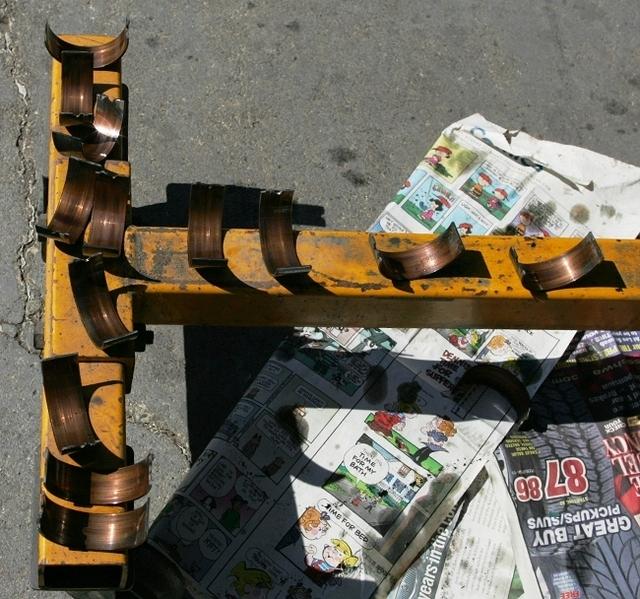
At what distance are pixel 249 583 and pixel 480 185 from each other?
134 cm

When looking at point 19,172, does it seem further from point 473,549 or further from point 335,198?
point 473,549

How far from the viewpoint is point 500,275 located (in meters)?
1.49

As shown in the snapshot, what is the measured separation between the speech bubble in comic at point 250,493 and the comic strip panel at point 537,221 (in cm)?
105

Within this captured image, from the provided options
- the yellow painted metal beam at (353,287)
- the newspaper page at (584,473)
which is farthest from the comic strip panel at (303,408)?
the yellow painted metal beam at (353,287)

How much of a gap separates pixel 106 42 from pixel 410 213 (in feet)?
3.33

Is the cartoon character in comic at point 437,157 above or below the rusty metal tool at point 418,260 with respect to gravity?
below

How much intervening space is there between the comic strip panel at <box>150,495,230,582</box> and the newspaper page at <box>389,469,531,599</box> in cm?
44

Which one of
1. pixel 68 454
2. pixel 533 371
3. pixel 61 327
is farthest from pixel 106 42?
pixel 533 371

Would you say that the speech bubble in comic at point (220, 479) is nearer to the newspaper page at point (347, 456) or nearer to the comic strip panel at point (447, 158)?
the newspaper page at point (347, 456)

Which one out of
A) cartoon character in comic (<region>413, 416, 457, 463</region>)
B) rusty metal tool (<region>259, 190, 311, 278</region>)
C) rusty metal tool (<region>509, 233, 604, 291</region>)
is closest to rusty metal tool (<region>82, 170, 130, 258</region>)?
rusty metal tool (<region>259, 190, 311, 278</region>)

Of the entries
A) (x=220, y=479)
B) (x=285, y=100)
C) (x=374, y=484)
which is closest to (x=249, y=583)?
(x=220, y=479)

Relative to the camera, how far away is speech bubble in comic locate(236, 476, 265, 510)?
1.98m

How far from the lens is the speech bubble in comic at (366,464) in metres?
2.04

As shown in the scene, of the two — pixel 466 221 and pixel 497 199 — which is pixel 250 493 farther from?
pixel 497 199
